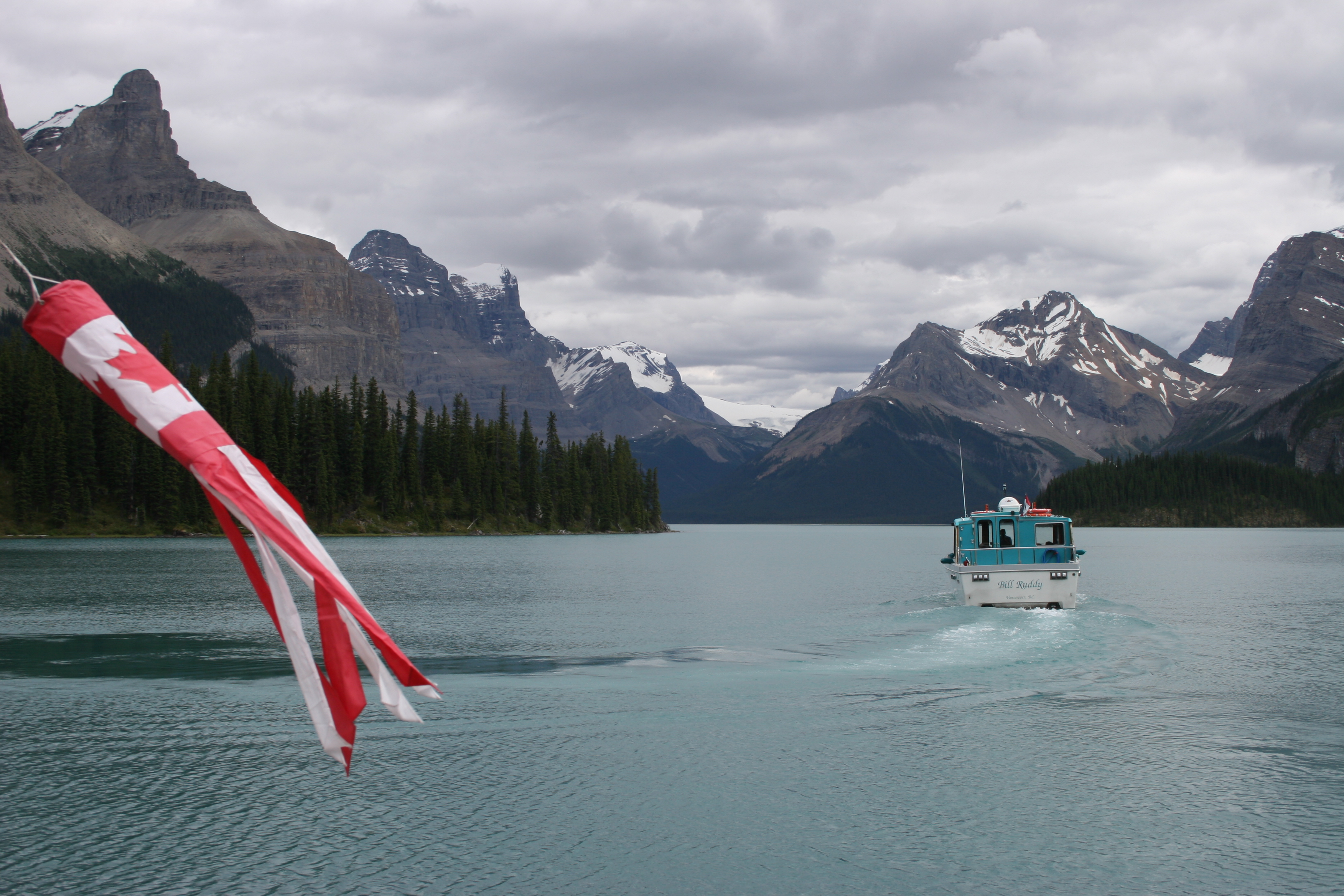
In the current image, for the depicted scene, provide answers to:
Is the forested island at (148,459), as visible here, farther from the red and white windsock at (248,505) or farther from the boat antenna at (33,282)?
the red and white windsock at (248,505)

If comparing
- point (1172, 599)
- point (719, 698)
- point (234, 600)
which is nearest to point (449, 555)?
point (234, 600)

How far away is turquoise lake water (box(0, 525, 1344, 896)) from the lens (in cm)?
1680

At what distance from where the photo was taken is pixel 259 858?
55.5 feet

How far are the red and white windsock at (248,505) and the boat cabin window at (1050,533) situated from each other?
190ft

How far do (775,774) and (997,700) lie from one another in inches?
480

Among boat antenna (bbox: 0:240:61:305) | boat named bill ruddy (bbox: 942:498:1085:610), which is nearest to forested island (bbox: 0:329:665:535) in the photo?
boat named bill ruddy (bbox: 942:498:1085:610)

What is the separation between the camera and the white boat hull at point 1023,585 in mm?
56844

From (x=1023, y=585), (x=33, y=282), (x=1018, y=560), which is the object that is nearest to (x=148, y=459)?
(x=1018, y=560)

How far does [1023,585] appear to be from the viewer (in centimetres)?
5794

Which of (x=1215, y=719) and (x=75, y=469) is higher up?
(x=75, y=469)

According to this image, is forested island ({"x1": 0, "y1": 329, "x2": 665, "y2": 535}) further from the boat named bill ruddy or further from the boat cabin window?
the boat cabin window

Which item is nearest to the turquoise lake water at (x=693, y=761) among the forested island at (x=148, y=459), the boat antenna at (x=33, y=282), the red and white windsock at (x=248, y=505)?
the red and white windsock at (x=248, y=505)

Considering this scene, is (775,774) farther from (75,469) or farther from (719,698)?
(75,469)

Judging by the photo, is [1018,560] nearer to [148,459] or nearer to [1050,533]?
[1050,533]
